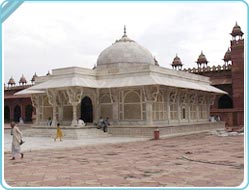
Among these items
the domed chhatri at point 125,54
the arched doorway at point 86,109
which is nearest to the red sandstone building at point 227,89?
the domed chhatri at point 125,54

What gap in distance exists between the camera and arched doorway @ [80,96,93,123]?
21472 millimetres

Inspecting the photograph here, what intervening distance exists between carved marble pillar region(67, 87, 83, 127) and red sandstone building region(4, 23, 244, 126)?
1425 cm

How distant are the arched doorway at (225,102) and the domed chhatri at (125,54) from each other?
474 inches

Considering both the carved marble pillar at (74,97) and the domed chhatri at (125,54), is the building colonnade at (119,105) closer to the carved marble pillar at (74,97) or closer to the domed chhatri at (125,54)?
the carved marble pillar at (74,97)

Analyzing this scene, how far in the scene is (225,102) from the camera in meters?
32.9

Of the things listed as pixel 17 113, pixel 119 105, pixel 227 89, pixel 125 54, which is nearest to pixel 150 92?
pixel 119 105

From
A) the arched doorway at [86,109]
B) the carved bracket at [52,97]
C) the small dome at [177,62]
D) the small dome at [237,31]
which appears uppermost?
the small dome at [237,31]

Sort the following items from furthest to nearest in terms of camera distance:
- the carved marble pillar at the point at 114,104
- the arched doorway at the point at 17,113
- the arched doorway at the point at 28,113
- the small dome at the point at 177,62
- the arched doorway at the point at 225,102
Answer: the small dome at the point at 177,62 < the arched doorway at the point at 17,113 < the arched doorway at the point at 28,113 < the arched doorway at the point at 225,102 < the carved marble pillar at the point at 114,104

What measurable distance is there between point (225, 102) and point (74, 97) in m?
18.9

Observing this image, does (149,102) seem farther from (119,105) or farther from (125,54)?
(125,54)

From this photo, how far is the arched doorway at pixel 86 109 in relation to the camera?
21.5 m

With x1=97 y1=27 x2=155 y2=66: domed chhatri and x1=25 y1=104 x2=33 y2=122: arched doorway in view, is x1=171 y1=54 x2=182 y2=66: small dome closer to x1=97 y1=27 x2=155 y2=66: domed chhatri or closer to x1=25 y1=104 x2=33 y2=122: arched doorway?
x1=25 y1=104 x2=33 y2=122: arched doorway

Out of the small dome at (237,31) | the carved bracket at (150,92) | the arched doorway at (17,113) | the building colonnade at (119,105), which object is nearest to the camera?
the carved bracket at (150,92)

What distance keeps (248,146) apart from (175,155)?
4.54 m
